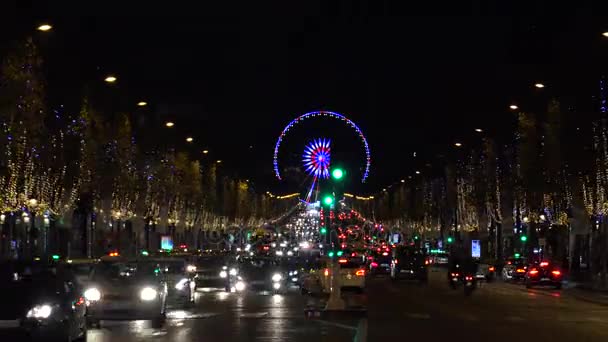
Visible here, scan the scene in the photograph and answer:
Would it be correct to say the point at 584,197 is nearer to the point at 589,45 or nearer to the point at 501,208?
the point at 589,45

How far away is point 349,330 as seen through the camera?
27.1 m

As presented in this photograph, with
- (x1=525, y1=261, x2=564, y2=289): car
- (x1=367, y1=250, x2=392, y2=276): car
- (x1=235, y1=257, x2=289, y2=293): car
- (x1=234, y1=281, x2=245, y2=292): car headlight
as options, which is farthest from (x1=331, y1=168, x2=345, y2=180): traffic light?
(x1=367, y1=250, x2=392, y2=276): car

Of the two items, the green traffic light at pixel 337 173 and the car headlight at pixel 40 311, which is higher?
the green traffic light at pixel 337 173

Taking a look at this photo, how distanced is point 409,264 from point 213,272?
20.8 meters

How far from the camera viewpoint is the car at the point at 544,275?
57.4 m

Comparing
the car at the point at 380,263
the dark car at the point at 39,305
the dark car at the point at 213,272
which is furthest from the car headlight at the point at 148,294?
the car at the point at 380,263

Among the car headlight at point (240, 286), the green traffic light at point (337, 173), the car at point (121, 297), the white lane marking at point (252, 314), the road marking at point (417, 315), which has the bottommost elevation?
the road marking at point (417, 315)

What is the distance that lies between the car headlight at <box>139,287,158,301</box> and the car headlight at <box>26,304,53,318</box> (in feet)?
27.0

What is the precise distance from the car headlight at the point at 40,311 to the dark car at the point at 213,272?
2661 cm

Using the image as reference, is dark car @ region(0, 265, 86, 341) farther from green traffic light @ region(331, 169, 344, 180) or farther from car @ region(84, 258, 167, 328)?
green traffic light @ region(331, 169, 344, 180)

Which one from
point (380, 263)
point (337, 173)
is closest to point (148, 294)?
point (337, 173)

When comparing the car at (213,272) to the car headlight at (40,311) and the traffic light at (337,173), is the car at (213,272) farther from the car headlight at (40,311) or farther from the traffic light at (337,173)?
the car headlight at (40,311)

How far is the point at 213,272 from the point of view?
46.5 meters

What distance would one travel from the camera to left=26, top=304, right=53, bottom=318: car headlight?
18.2 meters
